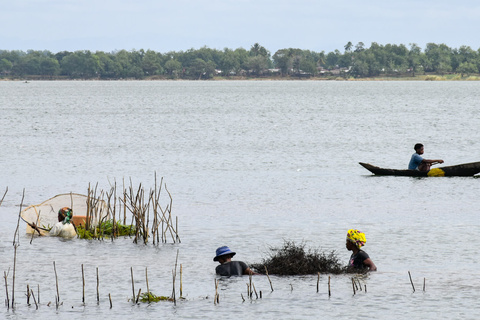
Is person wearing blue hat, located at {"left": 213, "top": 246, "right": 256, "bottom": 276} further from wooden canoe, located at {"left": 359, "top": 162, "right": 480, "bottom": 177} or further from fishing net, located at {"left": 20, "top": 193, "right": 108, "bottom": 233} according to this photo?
wooden canoe, located at {"left": 359, "top": 162, "right": 480, "bottom": 177}

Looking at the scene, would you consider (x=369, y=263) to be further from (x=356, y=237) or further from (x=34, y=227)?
(x=34, y=227)

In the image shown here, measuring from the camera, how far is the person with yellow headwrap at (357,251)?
17.8 meters

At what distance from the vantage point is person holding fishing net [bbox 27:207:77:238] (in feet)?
77.0

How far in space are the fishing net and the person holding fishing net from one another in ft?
1.74

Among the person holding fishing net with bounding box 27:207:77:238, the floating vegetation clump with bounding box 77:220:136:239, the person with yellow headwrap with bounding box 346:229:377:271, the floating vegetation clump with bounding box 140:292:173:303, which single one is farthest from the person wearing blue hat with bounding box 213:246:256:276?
the person holding fishing net with bounding box 27:207:77:238

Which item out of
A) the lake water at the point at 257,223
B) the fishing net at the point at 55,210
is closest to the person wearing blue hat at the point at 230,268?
the lake water at the point at 257,223

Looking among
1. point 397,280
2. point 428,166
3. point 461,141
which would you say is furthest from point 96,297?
point 461,141

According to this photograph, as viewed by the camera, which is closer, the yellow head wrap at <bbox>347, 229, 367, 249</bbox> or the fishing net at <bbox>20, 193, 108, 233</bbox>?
the yellow head wrap at <bbox>347, 229, 367, 249</bbox>

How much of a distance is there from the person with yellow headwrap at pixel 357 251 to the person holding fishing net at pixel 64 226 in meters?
8.54

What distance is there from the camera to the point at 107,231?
974 inches

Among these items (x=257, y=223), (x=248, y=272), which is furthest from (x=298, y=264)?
(x=257, y=223)

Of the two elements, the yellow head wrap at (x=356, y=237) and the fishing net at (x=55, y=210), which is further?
the fishing net at (x=55, y=210)

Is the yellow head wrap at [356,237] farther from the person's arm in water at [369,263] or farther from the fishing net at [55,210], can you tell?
the fishing net at [55,210]

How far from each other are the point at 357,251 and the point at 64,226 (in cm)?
921
